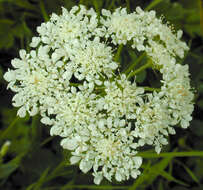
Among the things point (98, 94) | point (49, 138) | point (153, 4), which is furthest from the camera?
point (49, 138)

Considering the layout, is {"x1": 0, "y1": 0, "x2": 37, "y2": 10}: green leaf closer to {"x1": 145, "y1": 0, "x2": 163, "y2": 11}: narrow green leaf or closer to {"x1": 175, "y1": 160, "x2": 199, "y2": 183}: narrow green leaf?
{"x1": 145, "y1": 0, "x2": 163, "y2": 11}: narrow green leaf

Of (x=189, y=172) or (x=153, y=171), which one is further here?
(x=189, y=172)

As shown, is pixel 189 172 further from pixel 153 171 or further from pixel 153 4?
pixel 153 4

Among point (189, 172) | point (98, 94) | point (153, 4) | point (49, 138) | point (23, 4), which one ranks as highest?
point (23, 4)

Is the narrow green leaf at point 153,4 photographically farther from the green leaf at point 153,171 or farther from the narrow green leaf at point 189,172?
the narrow green leaf at point 189,172

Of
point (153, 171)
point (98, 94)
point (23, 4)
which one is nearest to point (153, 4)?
point (98, 94)

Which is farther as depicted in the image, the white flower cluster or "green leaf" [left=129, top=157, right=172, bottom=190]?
"green leaf" [left=129, top=157, right=172, bottom=190]

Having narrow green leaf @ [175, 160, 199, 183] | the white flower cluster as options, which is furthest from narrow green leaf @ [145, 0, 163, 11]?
narrow green leaf @ [175, 160, 199, 183]
